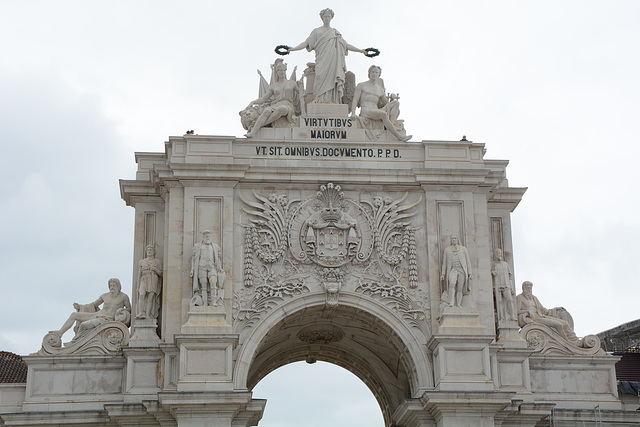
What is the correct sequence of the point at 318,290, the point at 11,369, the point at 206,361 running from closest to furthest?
the point at 206,361 < the point at 318,290 < the point at 11,369

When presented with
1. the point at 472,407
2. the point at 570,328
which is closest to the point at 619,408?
the point at 570,328

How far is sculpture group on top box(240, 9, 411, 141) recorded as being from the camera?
1250 inches

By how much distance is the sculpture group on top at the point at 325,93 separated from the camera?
31750 mm

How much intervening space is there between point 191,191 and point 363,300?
518 centimetres

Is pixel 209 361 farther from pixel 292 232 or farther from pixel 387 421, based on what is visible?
pixel 387 421

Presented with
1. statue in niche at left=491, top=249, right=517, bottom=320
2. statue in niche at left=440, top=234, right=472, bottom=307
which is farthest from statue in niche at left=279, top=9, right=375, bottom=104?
statue in niche at left=491, top=249, right=517, bottom=320

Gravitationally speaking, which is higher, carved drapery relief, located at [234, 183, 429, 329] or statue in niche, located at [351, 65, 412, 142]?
statue in niche, located at [351, 65, 412, 142]

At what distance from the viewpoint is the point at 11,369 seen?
3825 cm

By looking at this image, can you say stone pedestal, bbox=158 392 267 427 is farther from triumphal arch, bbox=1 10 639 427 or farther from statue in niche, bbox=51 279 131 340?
statue in niche, bbox=51 279 131 340

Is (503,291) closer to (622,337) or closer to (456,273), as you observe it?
(456,273)

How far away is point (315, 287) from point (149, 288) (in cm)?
420

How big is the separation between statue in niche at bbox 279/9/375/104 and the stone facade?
20.6 inches

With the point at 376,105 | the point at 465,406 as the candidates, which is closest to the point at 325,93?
the point at 376,105

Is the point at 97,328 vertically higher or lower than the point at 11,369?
lower
